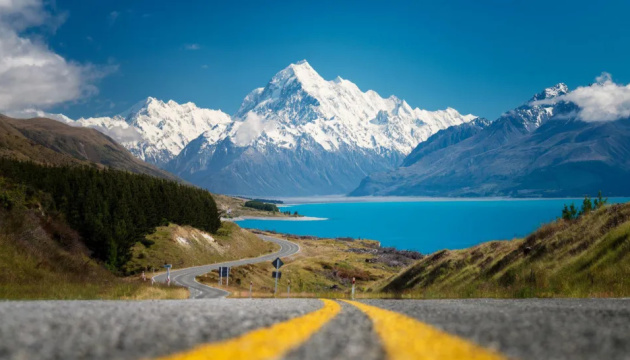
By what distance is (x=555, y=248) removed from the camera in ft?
75.4

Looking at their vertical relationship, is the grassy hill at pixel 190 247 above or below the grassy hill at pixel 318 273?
above

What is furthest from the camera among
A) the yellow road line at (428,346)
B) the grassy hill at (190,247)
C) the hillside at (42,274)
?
the grassy hill at (190,247)

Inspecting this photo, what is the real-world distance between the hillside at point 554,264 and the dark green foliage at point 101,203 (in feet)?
168

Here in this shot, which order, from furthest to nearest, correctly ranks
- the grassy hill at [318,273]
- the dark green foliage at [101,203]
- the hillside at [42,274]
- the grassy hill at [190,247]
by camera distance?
the grassy hill at [190,247] < the grassy hill at [318,273] < the dark green foliage at [101,203] < the hillside at [42,274]

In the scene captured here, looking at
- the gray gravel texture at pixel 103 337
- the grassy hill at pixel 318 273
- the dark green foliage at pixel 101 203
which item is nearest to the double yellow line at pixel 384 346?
the gray gravel texture at pixel 103 337

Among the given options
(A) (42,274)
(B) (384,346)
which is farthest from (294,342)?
(A) (42,274)

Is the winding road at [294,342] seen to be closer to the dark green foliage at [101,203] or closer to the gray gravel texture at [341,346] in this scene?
the gray gravel texture at [341,346]

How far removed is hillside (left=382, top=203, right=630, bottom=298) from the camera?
1638 centimetres

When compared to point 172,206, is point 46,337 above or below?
below

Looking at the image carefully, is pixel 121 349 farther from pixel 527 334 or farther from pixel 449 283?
pixel 449 283

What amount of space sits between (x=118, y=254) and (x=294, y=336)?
73.1 m

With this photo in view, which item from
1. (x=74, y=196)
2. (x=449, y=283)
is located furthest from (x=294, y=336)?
(x=74, y=196)

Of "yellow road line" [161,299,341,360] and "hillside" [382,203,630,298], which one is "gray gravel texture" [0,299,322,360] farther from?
"hillside" [382,203,630,298]

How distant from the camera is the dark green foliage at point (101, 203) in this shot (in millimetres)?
66875
